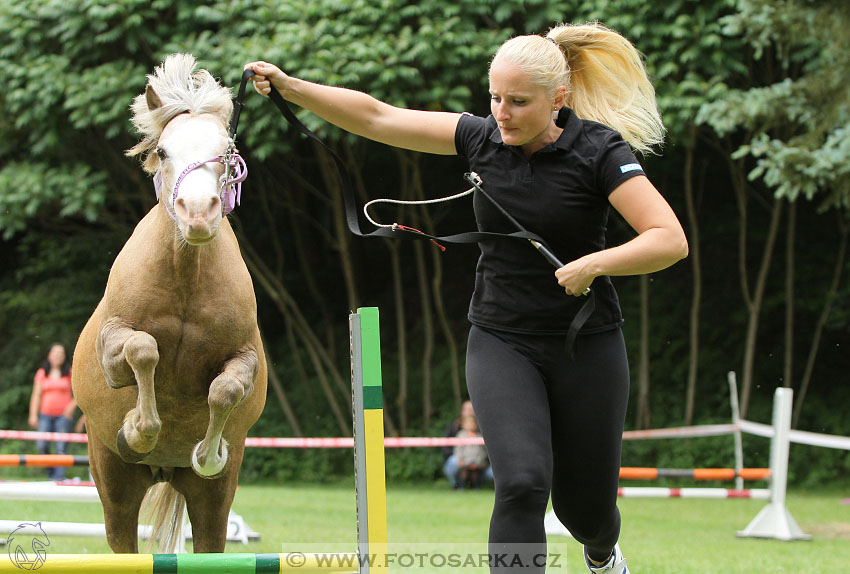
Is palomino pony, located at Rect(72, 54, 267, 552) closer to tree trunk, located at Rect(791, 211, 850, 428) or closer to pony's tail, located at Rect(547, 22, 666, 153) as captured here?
pony's tail, located at Rect(547, 22, 666, 153)

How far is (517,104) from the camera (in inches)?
118

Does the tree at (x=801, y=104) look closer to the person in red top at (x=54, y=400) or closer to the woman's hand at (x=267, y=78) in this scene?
the woman's hand at (x=267, y=78)

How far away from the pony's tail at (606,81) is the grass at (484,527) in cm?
215

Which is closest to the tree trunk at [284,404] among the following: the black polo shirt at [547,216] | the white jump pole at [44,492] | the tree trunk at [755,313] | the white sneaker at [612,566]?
the tree trunk at [755,313]

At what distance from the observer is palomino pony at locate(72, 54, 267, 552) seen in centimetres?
335

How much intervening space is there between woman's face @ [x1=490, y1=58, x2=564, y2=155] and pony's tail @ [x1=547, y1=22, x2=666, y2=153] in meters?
0.42

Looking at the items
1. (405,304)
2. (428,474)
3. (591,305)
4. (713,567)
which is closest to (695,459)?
(428,474)

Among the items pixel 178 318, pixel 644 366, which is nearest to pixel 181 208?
pixel 178 318

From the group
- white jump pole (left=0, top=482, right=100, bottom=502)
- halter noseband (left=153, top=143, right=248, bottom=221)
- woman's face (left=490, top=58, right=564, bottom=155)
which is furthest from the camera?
white jump pole (left=0, top=482, right=100, bottom=502)

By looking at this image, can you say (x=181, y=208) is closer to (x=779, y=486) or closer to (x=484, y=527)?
(x=484, y=527)

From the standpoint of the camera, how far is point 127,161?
44.1 feet

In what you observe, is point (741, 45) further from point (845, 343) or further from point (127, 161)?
point (127, 161)

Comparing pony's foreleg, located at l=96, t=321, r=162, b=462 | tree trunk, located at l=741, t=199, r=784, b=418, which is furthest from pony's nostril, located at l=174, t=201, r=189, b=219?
tree trunk, located at l=741, t=199, r=784, b=418

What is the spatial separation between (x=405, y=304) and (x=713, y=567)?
9.29 m
